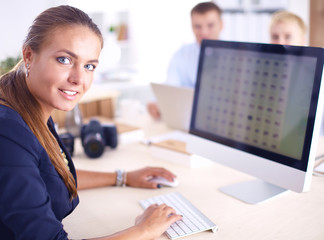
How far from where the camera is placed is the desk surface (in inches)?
39.4

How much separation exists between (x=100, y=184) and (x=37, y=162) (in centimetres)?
47

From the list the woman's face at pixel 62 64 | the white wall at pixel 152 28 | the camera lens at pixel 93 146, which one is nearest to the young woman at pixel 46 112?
the woman's face at pixel 62 64

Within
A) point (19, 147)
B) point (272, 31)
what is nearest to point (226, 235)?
point (19, 147)

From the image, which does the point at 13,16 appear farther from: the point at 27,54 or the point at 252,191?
the point at 252,191

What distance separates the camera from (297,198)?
120 cm

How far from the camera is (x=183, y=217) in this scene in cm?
106

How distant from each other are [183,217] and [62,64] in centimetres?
54

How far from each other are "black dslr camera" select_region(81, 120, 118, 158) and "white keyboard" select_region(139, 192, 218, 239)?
51 centimetres

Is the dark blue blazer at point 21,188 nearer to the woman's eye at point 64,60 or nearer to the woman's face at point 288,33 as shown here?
the woman's eye at point 64,60

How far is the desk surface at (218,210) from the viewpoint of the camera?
1000mm

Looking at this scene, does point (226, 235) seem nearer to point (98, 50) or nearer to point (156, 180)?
point (156, 180)

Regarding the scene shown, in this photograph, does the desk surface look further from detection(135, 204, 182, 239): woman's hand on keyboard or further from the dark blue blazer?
the dark blue blazer

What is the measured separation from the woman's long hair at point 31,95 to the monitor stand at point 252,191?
0.56 metres

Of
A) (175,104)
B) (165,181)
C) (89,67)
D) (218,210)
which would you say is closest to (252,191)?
(218,210)
